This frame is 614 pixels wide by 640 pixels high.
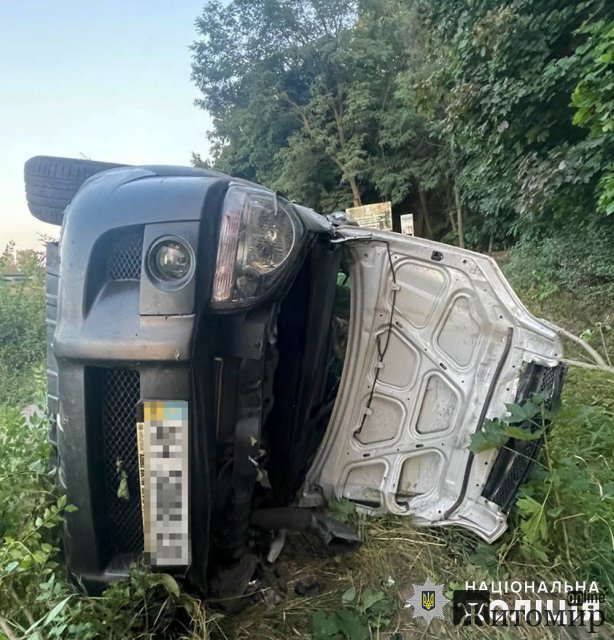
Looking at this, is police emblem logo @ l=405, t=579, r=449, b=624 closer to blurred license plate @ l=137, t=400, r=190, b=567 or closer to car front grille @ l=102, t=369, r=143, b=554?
blurred license plate @ l=137, t=400, r=190, b=567

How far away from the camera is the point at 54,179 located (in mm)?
1964

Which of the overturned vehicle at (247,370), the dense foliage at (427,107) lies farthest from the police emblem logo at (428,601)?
the dense foliage at (427,107)

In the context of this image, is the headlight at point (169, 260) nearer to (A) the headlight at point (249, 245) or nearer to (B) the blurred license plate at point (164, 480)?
(A) the headlight at point (249, 245)

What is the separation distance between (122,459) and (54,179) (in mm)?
1238

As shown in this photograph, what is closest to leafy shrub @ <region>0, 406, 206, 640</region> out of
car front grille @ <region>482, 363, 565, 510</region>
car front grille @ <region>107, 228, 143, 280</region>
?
car front grille @ <region>107, 228, 143, 280</region>

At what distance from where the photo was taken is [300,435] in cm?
196

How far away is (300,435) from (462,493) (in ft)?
2.32

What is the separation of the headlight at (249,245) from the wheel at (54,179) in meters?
0.90

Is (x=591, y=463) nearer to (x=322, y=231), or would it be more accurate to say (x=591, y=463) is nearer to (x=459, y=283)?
(x=459, y=283)

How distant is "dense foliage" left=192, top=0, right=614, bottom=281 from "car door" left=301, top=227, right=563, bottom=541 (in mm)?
2161

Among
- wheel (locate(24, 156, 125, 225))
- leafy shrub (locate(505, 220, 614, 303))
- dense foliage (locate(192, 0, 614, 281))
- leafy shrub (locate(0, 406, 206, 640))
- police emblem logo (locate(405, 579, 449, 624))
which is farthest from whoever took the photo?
leafy shrub (locate(505, 220, 614, 303))

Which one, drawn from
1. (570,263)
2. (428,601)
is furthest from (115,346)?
(570,263)

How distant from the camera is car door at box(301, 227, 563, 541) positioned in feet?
6.30

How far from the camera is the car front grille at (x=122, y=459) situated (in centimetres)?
131
